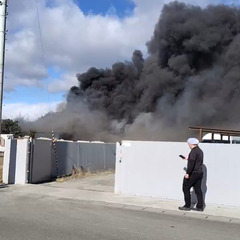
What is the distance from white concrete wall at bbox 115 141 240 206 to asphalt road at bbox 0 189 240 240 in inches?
76.4

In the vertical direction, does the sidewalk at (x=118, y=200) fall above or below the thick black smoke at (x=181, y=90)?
below

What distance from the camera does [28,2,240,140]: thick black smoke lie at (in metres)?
45.0

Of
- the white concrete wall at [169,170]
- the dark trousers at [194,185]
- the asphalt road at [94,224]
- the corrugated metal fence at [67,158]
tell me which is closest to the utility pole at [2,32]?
the asphalt road at [94,224]

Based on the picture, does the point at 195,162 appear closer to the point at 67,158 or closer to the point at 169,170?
the point at 169,170

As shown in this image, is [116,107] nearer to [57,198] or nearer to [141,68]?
[141,68]

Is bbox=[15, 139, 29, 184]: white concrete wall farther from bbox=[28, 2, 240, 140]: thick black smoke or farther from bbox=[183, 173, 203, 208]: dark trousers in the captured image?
bbox=[28, 2, 240, 140]: thick black smoke

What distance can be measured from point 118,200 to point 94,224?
123 inches

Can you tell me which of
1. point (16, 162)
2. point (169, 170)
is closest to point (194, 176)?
point (169, 170)

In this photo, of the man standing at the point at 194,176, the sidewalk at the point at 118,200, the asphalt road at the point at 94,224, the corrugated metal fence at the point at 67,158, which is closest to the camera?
the asphalt road at the point at 94,224

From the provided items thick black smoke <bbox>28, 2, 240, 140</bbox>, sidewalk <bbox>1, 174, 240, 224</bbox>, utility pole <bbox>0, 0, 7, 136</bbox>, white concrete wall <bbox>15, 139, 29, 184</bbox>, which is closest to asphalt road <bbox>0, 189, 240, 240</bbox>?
sidewalk <bbox>1, 174, 240, 224</bbox>

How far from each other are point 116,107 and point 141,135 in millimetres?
9502

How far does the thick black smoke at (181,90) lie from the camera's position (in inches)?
1770

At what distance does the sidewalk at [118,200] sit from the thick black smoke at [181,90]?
33.1 meters

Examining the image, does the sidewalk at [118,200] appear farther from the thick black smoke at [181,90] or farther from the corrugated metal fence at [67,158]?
the thick black smoke at [181,90]
